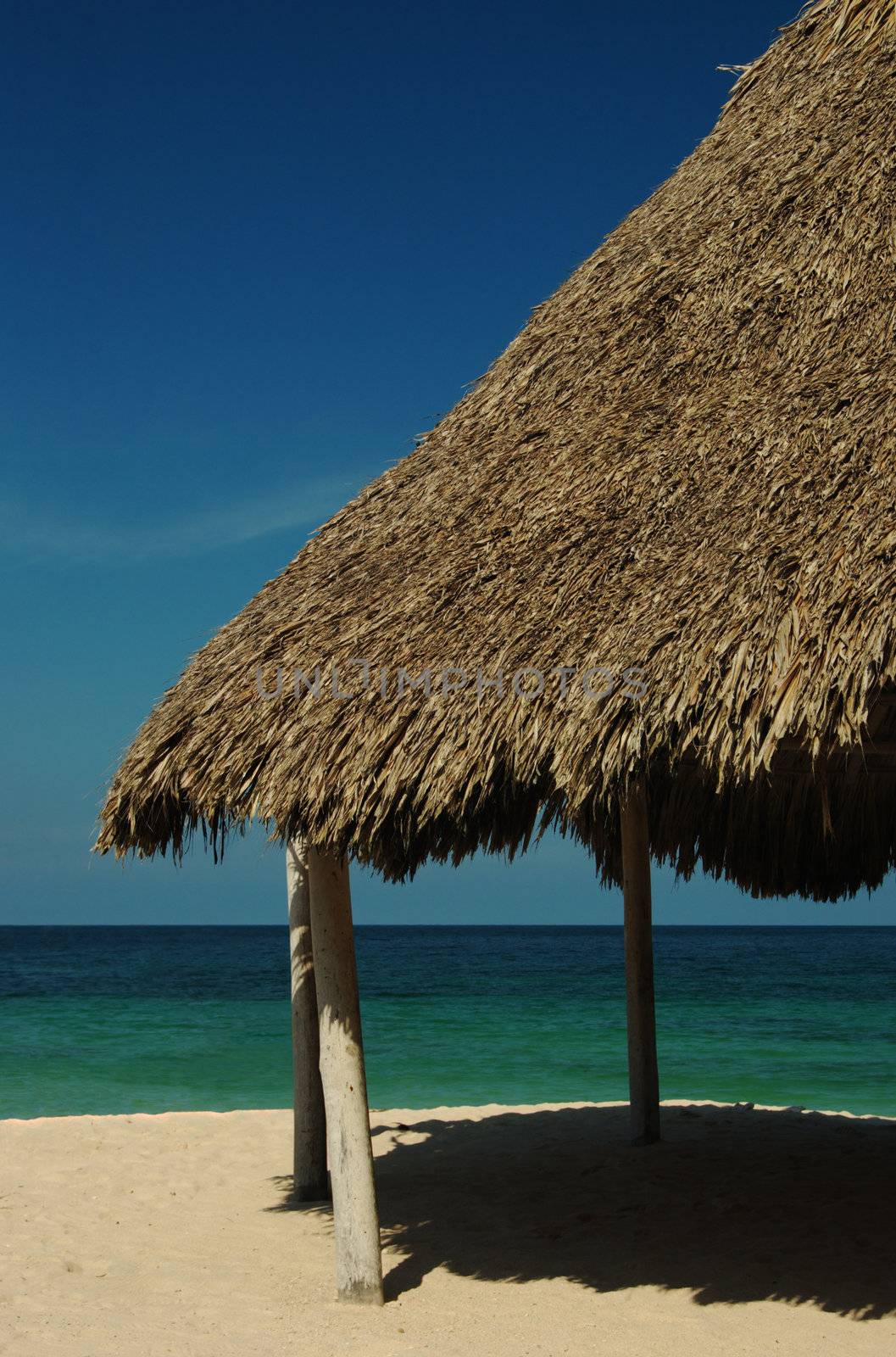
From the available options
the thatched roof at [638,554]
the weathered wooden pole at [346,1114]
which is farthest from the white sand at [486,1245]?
the thatched roof at [638,554]

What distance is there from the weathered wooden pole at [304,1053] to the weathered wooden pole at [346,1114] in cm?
114

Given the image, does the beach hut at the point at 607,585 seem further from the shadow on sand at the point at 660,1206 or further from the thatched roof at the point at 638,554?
the shadow on sand at the point at 660,1206

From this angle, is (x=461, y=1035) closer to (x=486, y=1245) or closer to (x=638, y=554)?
(x=486, y=1245)

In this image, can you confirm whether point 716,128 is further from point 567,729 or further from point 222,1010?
point 222,1010

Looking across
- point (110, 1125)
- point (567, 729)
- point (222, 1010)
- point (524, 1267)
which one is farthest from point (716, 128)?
point (222, 1010)

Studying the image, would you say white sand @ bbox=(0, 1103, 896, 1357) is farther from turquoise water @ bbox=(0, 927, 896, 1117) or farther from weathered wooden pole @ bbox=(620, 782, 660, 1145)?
turquoise water @ bbox=(0, 927, 896, 1117)

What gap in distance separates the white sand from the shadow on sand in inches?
0.6

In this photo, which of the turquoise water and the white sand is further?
the turquoise water

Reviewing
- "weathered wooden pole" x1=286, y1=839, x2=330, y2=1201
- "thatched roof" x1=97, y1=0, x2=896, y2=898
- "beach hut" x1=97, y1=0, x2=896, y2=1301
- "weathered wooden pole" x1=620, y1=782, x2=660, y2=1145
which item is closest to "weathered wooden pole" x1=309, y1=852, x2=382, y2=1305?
"beach hut" x1=97, y1=0, x2=896, y2=1301

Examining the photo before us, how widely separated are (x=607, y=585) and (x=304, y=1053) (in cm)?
284

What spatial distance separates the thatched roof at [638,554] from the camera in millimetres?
3031

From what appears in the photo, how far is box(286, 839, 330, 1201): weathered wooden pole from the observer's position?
5188 millimetres

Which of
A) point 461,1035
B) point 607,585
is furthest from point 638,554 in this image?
point 461,1035

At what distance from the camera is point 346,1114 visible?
3830 mm
